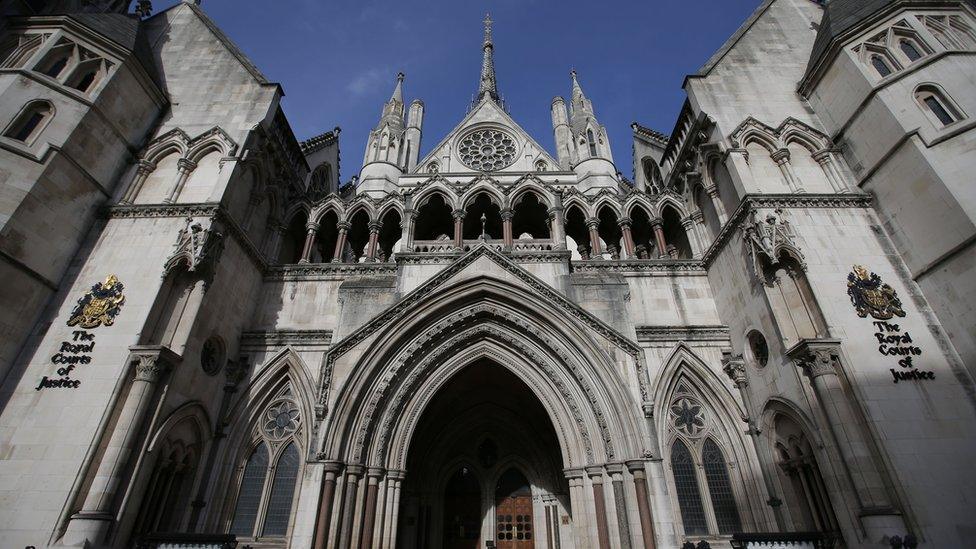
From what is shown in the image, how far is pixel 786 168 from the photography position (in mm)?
13461

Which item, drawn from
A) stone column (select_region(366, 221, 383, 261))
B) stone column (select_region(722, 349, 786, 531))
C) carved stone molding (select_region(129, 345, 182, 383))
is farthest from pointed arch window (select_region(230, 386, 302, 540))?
stone column (select_region(722, 349, 786, 531))

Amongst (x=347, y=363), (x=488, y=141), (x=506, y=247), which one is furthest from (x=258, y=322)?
(x=488, y=141)

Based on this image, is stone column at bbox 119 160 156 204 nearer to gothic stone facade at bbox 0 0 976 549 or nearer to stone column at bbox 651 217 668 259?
gothic stone facade at bbox 0 0 976 549

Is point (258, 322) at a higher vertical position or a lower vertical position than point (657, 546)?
higher

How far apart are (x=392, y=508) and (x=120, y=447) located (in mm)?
6018

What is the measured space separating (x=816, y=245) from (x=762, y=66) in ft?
25.6

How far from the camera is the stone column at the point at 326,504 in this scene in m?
10.5

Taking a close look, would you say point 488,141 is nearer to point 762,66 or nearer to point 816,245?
point 762,66

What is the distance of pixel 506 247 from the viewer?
15.1 m

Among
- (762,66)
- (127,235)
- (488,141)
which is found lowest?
(127,235)

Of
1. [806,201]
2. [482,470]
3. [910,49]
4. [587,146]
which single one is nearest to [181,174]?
[482,470]

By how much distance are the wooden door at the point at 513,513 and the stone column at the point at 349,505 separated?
20.0 ft

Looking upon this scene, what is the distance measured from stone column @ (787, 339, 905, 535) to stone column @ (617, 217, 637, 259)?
603 centimetres

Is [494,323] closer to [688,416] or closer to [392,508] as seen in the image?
[392,508]
